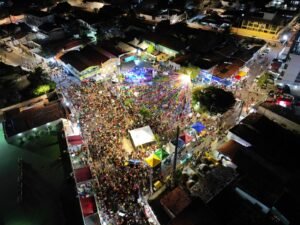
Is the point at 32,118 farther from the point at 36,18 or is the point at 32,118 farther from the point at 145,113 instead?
the point at 36,18

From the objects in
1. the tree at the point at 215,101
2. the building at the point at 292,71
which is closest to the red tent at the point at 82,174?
the tree at the point at 215,101

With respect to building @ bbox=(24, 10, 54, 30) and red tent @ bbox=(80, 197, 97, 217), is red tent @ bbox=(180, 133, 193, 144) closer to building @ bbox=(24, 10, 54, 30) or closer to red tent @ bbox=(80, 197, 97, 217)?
red tent @ bbox=(80, 197, 97, 217)

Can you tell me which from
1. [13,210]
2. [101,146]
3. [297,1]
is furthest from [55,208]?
[297,1]

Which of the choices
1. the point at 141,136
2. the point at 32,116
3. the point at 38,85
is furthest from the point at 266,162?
the point at 38,85

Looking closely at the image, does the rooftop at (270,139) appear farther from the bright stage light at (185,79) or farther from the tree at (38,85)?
the tree at (38,85)

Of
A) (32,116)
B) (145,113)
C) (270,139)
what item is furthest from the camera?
(145,113)

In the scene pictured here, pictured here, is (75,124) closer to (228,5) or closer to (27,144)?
(27,144)
